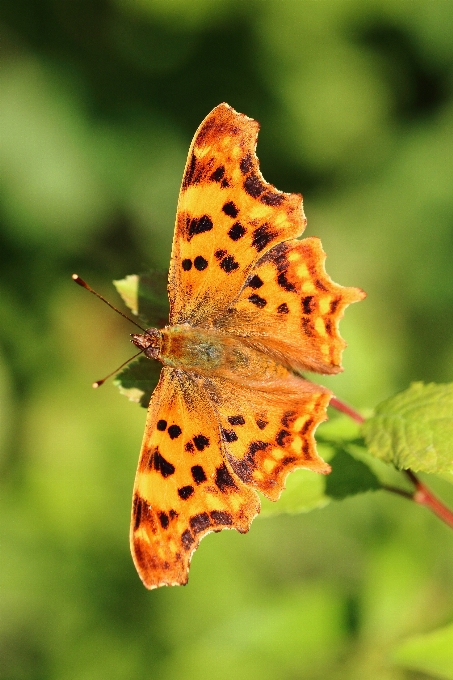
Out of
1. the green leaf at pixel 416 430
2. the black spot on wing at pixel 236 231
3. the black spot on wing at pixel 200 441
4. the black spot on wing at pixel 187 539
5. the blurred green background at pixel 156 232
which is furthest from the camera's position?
the blurred green background at pixel 156 232

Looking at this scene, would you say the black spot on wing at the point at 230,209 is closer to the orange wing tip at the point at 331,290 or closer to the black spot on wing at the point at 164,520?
the orange wing tip at the point at 331,290

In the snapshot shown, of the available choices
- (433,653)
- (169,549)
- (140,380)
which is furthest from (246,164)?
(433,653)

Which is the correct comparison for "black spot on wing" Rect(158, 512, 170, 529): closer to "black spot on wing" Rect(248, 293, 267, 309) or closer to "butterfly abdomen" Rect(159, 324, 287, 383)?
"butterfly abdomen" Rect(159, 324, 287, 383)

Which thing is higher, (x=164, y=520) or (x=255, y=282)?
(x=255, y=282)

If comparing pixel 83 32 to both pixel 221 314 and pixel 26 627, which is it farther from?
pixel 26 627

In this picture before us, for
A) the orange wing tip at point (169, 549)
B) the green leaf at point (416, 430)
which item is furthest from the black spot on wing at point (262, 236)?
the orange wing tip at point (169, 549)

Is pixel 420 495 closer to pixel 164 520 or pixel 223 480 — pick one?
pixel 223 480

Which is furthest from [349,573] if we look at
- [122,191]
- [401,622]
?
[122,191]
